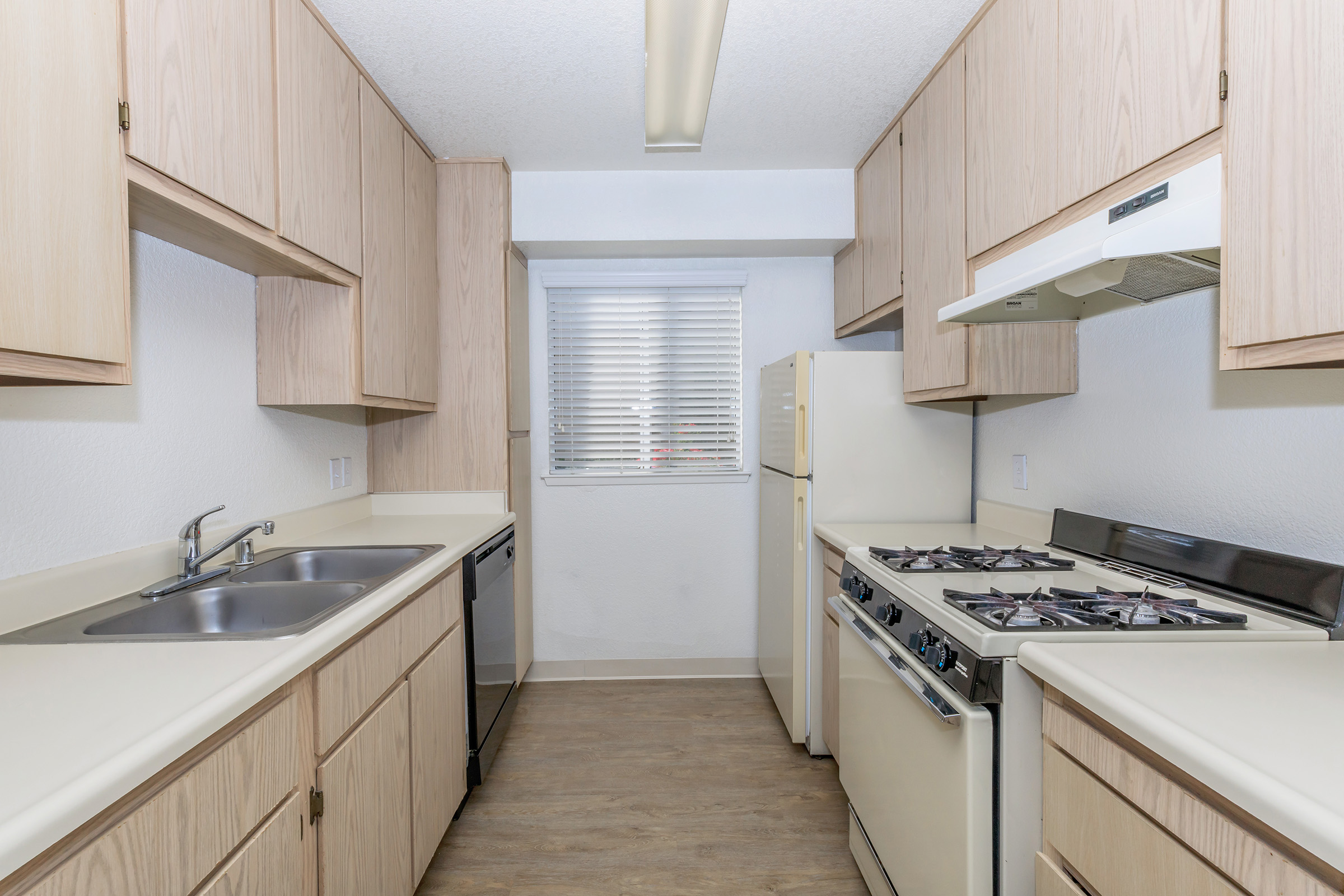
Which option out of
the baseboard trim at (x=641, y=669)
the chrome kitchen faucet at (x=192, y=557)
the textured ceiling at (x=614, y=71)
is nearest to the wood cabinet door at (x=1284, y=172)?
the textured ceiling at (x=614, y=71)

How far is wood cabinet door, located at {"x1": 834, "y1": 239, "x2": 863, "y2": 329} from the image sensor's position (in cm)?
297

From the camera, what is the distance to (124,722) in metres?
0.84

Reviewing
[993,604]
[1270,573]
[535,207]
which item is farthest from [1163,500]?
[535,207]

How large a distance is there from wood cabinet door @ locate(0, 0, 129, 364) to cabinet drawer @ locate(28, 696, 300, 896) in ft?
2.13

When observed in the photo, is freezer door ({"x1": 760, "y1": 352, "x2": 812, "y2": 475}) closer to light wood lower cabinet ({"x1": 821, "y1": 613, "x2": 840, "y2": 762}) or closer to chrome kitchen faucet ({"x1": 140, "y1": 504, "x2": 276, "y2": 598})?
light wood lower cabinet ({"x1": 821, "y1": 613, "x2": 840, "y2": 762})

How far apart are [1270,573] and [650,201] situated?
2.60m

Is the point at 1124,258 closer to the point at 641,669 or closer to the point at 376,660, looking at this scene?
the point at 376,660

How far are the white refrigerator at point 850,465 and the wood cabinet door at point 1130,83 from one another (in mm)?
1132

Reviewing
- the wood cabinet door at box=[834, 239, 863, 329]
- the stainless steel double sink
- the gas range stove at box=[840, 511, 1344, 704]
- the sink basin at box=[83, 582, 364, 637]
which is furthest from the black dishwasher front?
the wood cabinet door at box=[834, 239, 863, 329]

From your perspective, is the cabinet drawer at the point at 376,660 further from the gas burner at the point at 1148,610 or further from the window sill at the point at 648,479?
the gas burner at the point at 1148,610

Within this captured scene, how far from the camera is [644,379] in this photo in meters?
3.40

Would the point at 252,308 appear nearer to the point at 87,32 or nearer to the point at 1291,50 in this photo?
the point at 87,32

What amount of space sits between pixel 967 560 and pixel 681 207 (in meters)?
2.08

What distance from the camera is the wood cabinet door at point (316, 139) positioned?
1.61m
